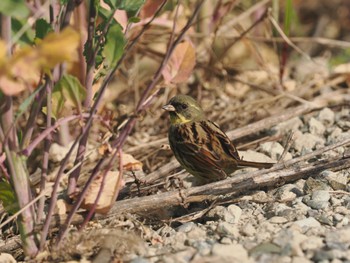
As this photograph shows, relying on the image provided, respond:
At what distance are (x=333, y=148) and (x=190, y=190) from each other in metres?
0.71

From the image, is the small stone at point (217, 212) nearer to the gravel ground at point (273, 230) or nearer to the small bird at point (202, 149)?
the gravel ground at point (273, 230)

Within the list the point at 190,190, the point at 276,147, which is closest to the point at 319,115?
the point at 276,147

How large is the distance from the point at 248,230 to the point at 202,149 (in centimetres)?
72

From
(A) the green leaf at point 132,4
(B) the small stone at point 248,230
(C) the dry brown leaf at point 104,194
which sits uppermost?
(A) the green leaf at point 132,4

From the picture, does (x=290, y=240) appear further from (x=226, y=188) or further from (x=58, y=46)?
(x=58, y=46)

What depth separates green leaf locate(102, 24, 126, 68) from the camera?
215 cm

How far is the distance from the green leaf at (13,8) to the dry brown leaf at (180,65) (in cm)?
79

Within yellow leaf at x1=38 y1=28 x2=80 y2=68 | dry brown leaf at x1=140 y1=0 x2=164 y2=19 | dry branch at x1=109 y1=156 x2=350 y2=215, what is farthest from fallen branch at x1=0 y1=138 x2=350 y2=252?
dry brown leaf at x1=140 y1=0 x2=164 y2=19

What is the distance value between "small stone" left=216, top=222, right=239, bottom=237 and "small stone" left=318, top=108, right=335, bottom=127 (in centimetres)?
144

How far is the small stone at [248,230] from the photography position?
250 centimetres

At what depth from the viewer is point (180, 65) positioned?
8.98ft

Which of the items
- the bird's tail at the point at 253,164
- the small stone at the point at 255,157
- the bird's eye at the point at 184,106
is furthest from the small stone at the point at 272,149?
the bird's eye at the point at 184,106

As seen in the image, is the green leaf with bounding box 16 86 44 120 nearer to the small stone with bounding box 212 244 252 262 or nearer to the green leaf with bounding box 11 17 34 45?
the green leaf with bounding box 11 17 34 45

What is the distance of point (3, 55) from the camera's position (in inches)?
67.6
